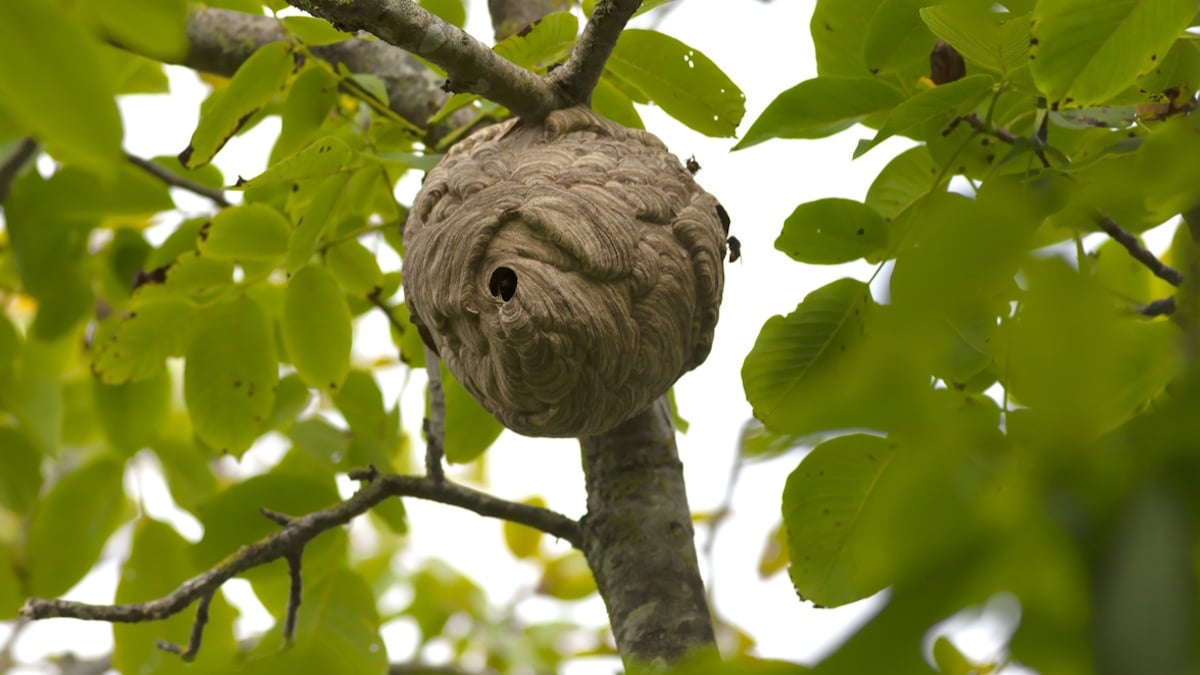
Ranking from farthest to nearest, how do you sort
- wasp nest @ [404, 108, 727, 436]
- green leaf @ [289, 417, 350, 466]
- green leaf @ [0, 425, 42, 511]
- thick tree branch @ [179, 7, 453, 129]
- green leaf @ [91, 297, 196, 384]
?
green leaf @ [0, 425, 42, 511]
thick tree branch @ [179, 7, 453, 129]
green leaf @ [289, 417, 350, 466]
green leaf @ [91, 297, 196, 384]
wasp nest @ [404, 108, 727, 436]

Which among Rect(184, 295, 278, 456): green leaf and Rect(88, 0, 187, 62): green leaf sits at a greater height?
Rect(184, 295, 278, 456): green leaf

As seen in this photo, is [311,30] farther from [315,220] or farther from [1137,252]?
[1137,252]

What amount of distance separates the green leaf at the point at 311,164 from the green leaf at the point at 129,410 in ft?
3.09

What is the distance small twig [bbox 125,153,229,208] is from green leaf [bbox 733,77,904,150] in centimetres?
138

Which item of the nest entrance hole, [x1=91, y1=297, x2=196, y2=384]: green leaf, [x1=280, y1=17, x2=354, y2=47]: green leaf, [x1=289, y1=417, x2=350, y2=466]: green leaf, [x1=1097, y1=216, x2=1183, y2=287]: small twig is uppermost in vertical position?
[x1=280, y1=17, x2=354, y2=47]: green leaf

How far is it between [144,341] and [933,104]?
57.1 inches

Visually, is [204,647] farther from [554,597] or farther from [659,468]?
[554,597]

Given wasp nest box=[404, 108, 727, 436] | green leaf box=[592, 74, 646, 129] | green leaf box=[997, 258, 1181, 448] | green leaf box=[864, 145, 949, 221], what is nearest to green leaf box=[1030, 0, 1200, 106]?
green leaf box=[864, 145, 949, 221]

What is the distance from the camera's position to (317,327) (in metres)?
2.04

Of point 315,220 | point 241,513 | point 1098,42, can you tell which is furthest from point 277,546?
point 1098,42

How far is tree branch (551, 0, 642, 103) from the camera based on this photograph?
1.58m

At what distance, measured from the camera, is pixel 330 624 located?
211 centimetres

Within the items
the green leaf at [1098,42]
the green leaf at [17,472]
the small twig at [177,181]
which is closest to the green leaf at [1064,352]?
the green leaf at [1098,42]

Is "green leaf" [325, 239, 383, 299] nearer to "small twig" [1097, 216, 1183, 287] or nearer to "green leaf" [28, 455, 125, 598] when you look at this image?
"green leaf" [28, 455, 125, 598]
